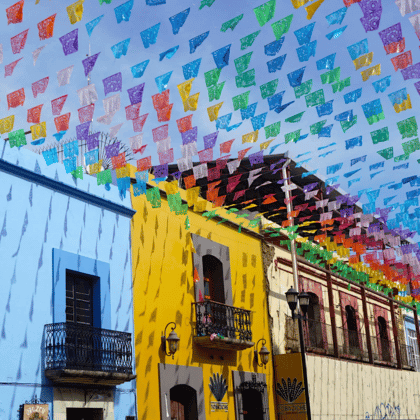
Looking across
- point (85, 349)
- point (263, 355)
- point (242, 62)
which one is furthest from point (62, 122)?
point (263, 355)

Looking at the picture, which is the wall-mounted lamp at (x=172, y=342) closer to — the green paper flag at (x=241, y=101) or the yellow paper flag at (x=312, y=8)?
the green paper flag at (x=241, y=101)

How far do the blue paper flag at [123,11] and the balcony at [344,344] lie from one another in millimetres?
10135

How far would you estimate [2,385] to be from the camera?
908cm

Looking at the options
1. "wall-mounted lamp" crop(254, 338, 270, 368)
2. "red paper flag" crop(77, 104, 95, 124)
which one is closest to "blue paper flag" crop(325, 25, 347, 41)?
"red paper flag" crop(77, 104, 95, 124)

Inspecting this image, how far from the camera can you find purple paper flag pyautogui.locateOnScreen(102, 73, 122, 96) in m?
8.47

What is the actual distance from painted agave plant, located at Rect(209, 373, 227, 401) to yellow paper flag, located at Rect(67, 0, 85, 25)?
333 inches

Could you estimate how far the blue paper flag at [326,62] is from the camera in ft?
28.0

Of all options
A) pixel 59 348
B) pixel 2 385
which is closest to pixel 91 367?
pixel 59 348

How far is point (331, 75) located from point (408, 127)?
1643 mm

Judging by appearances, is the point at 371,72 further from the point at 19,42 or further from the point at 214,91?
the point at 19,42

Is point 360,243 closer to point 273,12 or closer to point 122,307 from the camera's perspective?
point 122,307

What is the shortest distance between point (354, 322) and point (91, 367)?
12.5 meters

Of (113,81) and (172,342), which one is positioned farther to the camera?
(172,342)

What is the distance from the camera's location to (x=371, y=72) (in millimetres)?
8625
